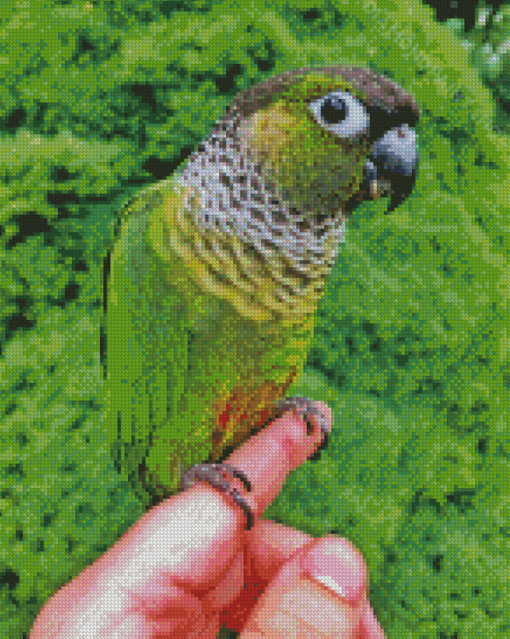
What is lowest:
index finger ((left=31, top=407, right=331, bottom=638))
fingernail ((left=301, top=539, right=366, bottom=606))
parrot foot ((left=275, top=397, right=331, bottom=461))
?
index finger ((left=31, top=407, right=331, bottom=638))

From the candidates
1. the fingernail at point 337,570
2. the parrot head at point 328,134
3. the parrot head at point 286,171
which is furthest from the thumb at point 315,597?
the parrot head at point 328,134

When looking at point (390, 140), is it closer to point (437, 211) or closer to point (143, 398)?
point (143, 398)

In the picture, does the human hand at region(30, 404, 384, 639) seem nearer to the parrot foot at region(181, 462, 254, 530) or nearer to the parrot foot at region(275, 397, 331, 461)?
the parrot foot at region(181, 462, 254, 530)

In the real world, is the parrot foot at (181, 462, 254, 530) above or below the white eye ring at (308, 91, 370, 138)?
below

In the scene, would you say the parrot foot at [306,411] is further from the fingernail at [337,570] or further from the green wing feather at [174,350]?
the fingernail at [337,570]

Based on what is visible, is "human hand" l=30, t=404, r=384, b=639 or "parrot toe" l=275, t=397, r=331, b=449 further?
"parrot toe" l=275, t=397, r=331, b=449

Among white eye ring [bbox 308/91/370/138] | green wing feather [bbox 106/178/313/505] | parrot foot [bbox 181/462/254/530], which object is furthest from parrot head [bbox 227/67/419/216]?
parrot foot [bbox 181/462/254/530]

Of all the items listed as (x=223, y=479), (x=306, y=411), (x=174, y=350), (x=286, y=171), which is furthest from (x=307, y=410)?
(x=286, y=171)

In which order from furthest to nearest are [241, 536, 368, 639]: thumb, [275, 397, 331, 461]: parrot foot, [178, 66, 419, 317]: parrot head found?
1. [275, 397, 331, 461]: parrot foot
2. [178, 66, 419, 317]: parrot head
3. [241, 536, 368, 639]: thumb
